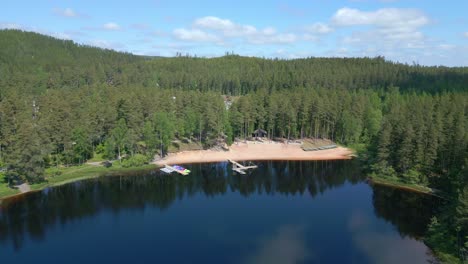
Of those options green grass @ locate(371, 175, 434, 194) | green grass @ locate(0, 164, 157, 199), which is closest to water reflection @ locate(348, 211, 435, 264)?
green grass @ locate(371, 175, 434, 194)

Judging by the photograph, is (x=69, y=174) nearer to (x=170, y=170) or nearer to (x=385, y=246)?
(x=170, y=170)

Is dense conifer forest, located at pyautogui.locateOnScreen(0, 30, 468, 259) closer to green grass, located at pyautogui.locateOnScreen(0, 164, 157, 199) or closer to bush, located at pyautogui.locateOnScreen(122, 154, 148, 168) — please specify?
bush, located at pyautogui.locateOnScreen(122, 154, 148, 168)

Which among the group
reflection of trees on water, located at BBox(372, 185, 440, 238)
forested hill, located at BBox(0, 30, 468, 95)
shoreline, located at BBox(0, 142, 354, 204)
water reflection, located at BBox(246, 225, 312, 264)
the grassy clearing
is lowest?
water reflection, located at BBox(246, 225, 312, 264)

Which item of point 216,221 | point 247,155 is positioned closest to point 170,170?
point 247,155

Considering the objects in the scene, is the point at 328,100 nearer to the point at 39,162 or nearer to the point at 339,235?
the point at 339,235

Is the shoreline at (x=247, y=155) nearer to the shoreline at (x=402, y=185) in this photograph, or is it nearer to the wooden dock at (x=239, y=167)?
the wooden dock at (x=239, y=167)
